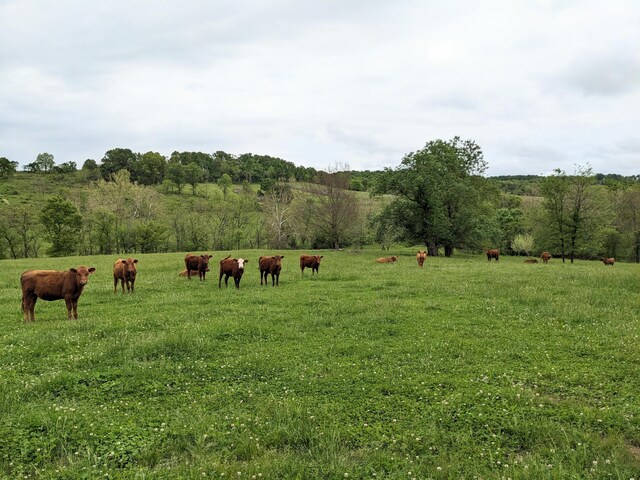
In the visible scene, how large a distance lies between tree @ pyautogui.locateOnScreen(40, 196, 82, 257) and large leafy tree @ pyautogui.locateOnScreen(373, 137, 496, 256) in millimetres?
50841

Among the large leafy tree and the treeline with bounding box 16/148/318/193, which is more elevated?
the treeline with bounding box 16/148/318/193

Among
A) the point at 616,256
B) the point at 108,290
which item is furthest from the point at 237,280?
the point at 616,256

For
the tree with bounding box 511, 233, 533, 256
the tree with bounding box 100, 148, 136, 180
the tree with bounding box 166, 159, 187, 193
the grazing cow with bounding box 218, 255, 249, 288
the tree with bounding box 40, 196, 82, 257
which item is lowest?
the tree with bounding box 511, 233, 533, 256

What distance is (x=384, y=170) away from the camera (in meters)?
50.7

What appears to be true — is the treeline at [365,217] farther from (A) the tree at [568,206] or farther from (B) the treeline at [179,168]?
(B) the treeline at [179,168]

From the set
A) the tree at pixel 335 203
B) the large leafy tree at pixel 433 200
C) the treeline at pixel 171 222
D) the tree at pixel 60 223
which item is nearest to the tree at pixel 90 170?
the treeline at pixel 171 222

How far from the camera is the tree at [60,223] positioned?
6244cm

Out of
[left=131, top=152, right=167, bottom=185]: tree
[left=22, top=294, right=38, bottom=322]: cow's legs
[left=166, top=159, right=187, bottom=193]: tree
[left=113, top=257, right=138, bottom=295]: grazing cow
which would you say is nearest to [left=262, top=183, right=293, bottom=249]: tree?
[left=113, top=257, right=138, bottom=295]: grazing cow

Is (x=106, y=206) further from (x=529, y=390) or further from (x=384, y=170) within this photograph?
(x=529, y=390)

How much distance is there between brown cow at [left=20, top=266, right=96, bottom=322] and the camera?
42.9ft

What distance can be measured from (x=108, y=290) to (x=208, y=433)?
55.7ft

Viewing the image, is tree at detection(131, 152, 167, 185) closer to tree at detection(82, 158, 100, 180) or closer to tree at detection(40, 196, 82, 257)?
tree at detection(82, 158, 100, 180)

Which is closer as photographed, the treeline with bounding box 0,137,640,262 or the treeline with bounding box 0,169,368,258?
the treeline with bounding box 0,137,640,262

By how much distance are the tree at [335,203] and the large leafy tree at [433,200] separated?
25.8 ft
